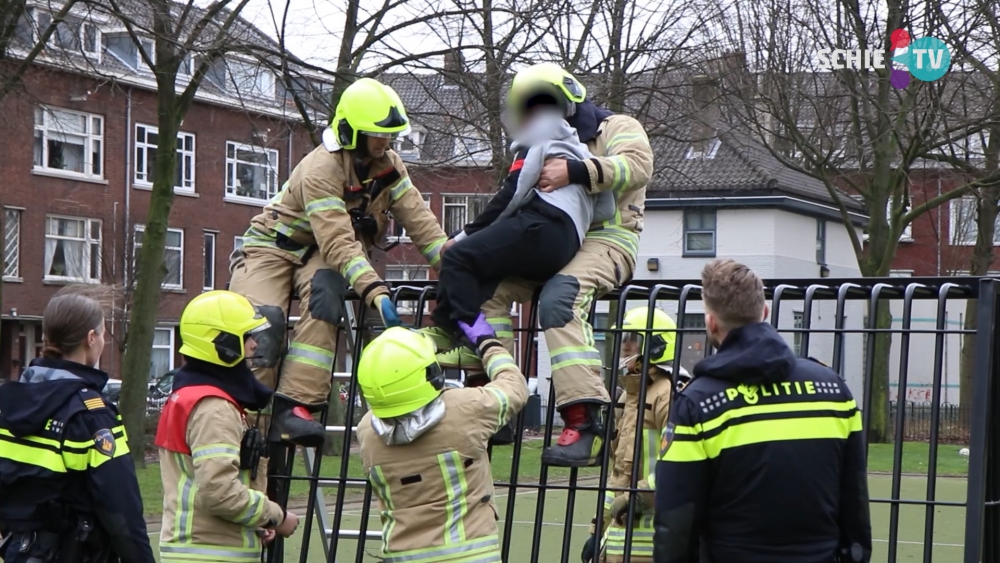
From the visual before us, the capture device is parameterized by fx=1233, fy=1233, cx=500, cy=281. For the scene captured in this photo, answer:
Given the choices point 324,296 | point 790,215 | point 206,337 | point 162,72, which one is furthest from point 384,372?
point 790,215

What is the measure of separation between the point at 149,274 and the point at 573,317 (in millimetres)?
12567

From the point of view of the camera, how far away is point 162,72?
16.4 meters

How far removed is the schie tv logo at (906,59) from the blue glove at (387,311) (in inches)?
693

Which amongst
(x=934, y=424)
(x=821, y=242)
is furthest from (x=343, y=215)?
(x=821, y=242)

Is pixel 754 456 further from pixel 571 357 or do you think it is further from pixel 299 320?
pixel 299 320

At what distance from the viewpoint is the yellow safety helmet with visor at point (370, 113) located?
5.98m

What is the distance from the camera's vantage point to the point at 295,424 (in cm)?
598

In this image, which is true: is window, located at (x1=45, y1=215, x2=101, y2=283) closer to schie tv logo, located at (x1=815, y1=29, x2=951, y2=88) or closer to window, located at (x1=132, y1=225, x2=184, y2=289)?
window, located at (x1=132, y1=225, x2=184, y2=289)

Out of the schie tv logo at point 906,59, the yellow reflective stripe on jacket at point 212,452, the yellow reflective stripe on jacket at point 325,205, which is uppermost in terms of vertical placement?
the schie tv logo at point 906,59

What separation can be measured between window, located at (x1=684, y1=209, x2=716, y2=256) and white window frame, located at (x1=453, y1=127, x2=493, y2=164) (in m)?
20.5

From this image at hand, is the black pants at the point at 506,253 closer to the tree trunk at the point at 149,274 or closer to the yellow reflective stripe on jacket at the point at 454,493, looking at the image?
the yellow reflective stripe on jacket at the point at 454,493

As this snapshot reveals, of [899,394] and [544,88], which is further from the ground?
[544,88]

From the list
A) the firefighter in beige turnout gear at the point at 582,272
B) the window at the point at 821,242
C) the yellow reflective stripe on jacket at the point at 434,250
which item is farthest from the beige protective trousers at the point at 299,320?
the window at the point at 821,242

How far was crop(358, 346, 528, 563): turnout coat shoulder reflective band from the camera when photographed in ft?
16.3
